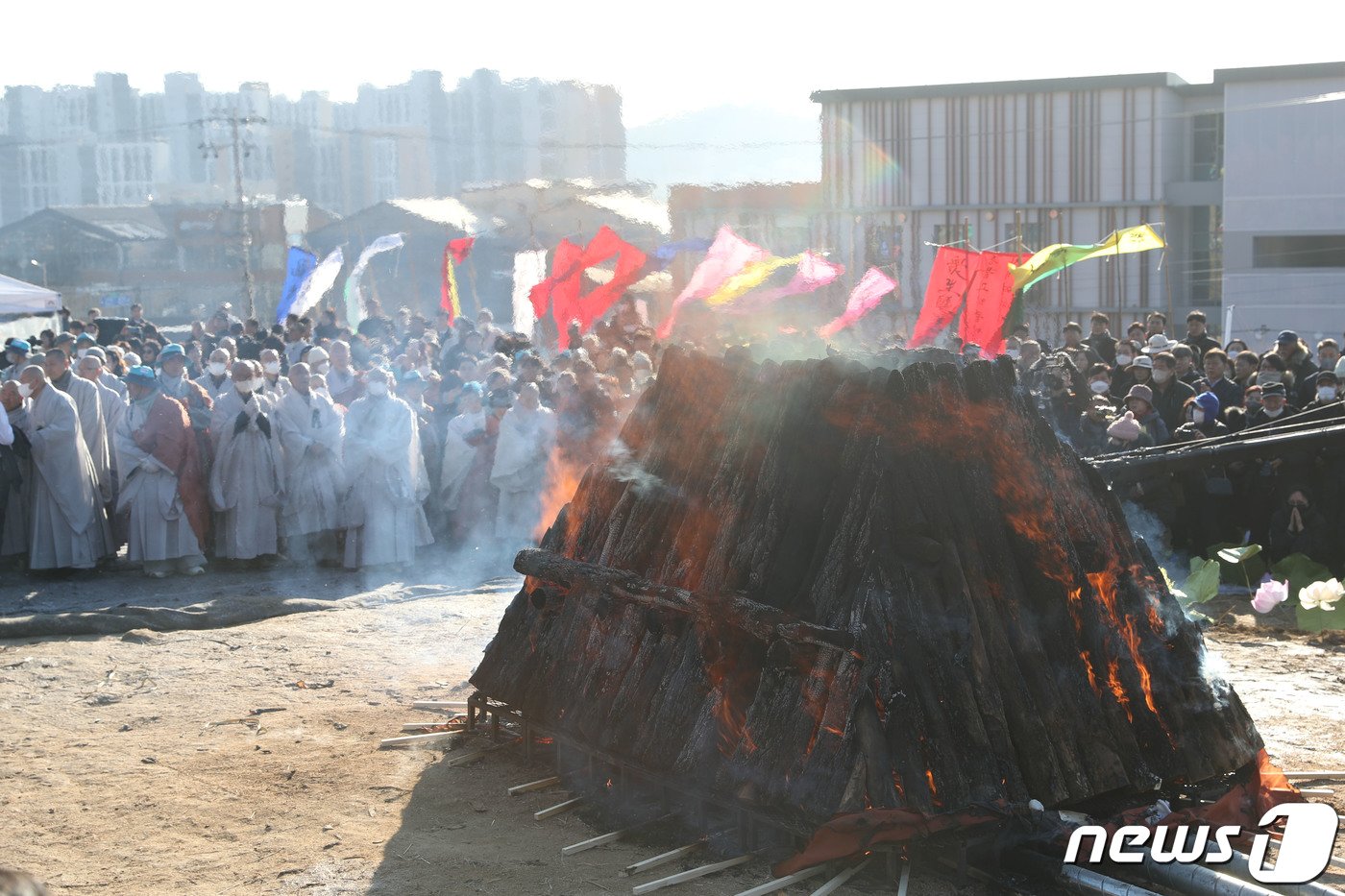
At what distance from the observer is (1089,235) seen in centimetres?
3125

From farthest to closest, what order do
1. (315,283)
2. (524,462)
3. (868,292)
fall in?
(315,283)
(868,292)
(524,462)

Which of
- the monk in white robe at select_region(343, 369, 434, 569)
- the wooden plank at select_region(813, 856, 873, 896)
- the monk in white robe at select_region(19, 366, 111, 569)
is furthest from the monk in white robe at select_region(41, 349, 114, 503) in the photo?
the wooden plank at select_region(813, 856, 873, 896)

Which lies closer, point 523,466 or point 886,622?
point 886,622

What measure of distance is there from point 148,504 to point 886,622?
29.5 ft

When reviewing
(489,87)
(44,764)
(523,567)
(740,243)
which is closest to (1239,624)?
(523,567)

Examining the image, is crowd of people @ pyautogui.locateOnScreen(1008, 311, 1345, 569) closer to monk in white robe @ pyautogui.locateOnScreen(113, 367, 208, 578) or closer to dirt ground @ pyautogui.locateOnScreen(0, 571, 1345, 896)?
dirt ground @ pyautogui.locateOnScreen(0, 571, 1345, 896)

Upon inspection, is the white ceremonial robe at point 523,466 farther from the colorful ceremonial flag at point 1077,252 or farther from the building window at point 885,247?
the building window at point 885,247

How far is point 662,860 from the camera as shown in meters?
5.57

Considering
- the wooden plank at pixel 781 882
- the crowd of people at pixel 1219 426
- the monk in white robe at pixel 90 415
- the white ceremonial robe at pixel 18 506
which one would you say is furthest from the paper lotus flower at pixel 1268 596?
the white ceremonial robe at pixel 18 506

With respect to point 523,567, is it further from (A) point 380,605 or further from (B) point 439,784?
(A) point 380,605

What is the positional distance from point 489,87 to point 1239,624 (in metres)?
78.7

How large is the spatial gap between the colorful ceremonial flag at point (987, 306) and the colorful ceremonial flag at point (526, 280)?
8.50 m

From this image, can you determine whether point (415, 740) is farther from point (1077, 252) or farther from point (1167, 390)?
point (1077, 252)

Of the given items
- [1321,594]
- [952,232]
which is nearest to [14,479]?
[1321,594]
